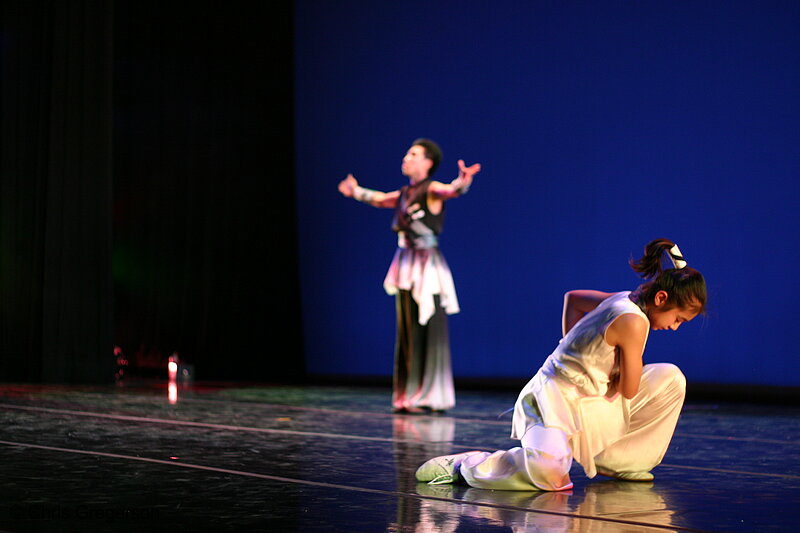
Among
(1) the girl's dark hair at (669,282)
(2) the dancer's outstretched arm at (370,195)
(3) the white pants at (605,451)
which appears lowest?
(3) the white pants at (605,451)

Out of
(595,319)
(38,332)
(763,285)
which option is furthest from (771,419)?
(38,332)

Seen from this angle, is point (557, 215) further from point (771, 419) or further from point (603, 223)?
point (771, 419)

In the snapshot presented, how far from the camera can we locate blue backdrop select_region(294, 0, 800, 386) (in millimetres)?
6766

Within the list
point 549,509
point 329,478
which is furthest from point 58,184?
point 549,509

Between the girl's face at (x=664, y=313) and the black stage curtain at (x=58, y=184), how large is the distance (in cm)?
571

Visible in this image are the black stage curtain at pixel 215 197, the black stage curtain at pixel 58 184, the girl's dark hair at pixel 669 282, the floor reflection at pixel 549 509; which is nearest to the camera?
the floor reflection at pixel 549 509

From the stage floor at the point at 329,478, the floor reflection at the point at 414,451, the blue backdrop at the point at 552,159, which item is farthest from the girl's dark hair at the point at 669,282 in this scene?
the blue backdrop at the point at 552,159

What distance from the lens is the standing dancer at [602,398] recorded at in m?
2.96

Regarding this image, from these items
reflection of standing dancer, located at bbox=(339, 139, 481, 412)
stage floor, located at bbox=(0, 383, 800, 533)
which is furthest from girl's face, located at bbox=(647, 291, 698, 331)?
reflection of standing dancer, located at bbox=(339, 139, 481, 412)

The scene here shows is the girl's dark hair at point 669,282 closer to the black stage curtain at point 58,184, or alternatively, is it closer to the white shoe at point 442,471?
the white shoe at point 442,471

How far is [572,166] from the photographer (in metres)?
7.57

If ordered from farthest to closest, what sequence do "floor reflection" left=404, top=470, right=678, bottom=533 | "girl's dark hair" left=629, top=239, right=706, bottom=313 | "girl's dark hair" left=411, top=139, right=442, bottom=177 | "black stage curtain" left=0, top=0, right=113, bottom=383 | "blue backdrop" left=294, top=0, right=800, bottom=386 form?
"black stage curtain" left=0, top=0, right=113, bottom=383 → "blue backdrop" left=294, top=0, right=800, bottom=386 → "girl's dark hair" left=411, top=139, right=442, bottom=177 → "girl's dark hair" left=629, top=239, right=706, bottom=313 → "floor reflection" left=404, top=470, right=678, bottom=533

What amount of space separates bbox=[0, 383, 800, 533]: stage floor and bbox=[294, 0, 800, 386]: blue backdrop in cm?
148

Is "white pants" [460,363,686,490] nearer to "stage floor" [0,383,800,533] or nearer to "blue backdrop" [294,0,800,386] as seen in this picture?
"stage floor" [0,383,800,533]
